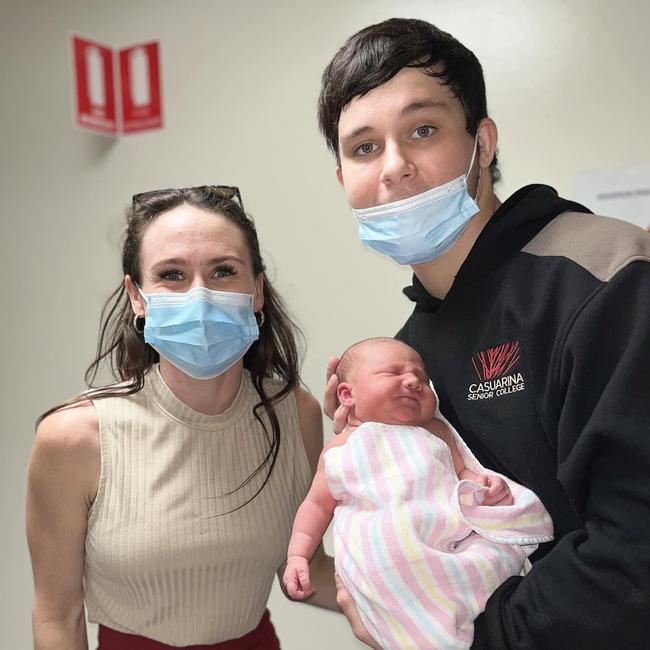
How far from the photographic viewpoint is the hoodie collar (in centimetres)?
125

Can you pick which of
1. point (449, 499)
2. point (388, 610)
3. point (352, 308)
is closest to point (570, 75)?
point (352, 308)

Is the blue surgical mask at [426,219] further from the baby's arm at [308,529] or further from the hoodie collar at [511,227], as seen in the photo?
the baby's arm at [308,529]

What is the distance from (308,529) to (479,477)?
34 cm

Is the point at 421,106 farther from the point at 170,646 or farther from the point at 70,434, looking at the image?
the point at 170,646

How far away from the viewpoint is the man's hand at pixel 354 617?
121 centimetres

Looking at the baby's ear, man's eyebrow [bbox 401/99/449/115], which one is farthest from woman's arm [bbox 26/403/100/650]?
man's eyebrow [bbox 401/99/449/115]

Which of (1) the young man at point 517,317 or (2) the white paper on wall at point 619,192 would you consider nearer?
(1) the young man at point 517,317

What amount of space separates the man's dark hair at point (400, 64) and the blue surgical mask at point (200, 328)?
1.49 feet

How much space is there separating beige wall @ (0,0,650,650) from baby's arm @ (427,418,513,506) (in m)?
1.19

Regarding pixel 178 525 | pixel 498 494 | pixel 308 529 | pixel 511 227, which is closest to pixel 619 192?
pixel 511 227

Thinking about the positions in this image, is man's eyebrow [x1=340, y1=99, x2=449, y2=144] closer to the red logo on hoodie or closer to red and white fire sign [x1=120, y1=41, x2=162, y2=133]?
the red logo on hoodie

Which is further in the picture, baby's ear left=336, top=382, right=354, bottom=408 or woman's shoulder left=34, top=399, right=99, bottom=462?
woman's shoulder left=34, top=399, right=99, bottom=462

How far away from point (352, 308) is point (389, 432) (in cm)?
130

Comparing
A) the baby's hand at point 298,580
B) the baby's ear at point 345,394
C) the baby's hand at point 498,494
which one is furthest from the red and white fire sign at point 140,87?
the baby's hand at point 498,494
